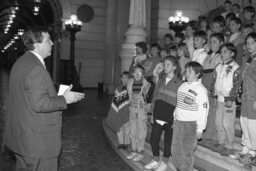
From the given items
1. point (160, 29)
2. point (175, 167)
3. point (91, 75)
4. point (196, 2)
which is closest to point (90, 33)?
point (91, 75)

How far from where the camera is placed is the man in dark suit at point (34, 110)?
284 centimetres

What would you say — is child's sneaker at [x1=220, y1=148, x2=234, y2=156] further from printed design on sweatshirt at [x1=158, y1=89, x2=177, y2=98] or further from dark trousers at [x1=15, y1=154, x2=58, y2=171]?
dark trousers at [x1=15, y1=154, x2=58, y2=171]

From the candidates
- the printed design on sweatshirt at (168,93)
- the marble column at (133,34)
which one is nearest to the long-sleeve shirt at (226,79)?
the printed design on sweatshirt at (168,93)

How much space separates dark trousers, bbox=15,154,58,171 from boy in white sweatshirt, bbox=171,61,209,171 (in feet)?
6.41

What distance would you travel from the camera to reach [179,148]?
171 inches

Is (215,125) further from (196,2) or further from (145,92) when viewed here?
(196,2)

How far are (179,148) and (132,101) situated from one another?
149 cm

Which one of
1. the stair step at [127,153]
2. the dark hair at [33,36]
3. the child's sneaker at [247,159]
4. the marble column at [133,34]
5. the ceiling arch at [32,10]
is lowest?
the stair step at [127,153]

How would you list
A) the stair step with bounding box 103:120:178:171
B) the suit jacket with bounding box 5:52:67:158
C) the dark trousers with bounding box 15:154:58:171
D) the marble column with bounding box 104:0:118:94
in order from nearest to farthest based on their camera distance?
1. the suit jacket with bounding box 5:52:67:158
2. the dark trousers with bounding box 15:154:58:171
3. the stair step with bounding box 103:120:178:171
4. the marble column with bounding box 104:0:118:94

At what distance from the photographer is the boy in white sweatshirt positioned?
13.6 ft

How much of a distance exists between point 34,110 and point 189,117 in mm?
2275

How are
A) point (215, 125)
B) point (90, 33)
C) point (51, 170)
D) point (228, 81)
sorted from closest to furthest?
point (51, 170) < point (228, 81) < point (215, 125) < point (90, 33)

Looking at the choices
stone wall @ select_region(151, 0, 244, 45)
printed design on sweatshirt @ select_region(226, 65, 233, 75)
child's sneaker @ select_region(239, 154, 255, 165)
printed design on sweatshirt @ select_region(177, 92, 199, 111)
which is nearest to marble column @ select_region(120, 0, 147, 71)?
stone wall @ select_region(151, 0, 244, 45)

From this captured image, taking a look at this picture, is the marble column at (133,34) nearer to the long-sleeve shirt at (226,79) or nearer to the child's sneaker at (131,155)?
the child's sneaker at (131,155)
